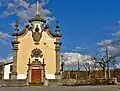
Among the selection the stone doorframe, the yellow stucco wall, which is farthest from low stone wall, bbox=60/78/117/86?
the stone doorframe

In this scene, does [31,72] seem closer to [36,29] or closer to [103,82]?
[36,29]

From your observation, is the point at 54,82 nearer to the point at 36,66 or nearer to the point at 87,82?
the point at 36,66

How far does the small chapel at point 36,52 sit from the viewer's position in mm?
38281

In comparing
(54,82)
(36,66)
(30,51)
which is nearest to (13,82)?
(36,66)

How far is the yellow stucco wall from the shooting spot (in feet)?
127

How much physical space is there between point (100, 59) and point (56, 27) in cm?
1926

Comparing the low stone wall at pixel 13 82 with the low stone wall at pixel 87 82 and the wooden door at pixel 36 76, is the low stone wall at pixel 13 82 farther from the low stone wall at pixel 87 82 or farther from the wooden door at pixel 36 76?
the low stone wall at pixel 87 82

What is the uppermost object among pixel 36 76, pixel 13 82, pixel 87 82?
pixel 36 76

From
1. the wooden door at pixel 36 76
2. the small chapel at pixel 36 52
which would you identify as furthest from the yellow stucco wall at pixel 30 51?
the wooden door at pixel 36 76

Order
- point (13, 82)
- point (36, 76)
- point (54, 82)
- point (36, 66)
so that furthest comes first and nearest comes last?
point (36, 66) → point (36, 76) → point (54, 82) → point (13, 82)

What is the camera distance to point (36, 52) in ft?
128

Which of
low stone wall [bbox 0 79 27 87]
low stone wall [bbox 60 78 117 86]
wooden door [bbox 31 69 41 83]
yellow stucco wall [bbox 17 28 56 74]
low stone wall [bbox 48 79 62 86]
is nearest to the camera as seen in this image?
low stone wall [bbox 0 79 27 87]

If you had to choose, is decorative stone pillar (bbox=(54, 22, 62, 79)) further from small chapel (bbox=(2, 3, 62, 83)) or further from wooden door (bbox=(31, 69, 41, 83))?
wooden door (bbox=(31, 69, 41, 83))

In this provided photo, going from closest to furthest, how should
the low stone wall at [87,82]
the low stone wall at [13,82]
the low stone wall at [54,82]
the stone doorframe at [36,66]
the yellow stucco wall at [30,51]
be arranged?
the low stone wall at [13,82]
the low stone wall at [54,82]
the low stone wall at [87,82]
the stone doorframe at [36,66]
the yellow stucco wall at [30,51]
